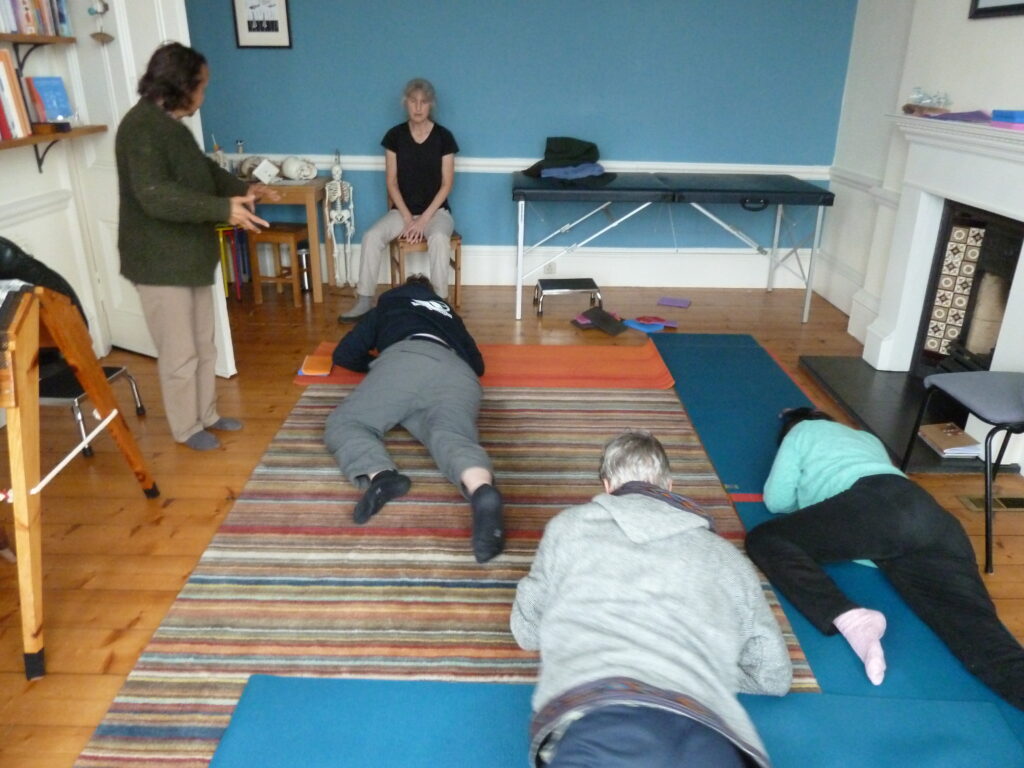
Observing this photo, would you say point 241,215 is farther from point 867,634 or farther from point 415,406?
point 867,634

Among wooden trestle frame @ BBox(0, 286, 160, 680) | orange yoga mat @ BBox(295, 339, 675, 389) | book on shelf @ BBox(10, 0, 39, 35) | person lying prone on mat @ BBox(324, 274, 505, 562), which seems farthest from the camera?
orange yoga mat @ BBox(295, 339, 675, 389)

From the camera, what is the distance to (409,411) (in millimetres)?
2693

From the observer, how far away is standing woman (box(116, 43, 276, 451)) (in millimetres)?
2520

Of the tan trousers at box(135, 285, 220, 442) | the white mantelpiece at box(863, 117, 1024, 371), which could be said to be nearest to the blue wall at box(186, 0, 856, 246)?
the white mantelpiece at box(863, 117, 1024, 371)

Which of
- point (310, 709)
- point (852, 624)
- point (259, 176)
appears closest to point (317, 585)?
point (310, 709)

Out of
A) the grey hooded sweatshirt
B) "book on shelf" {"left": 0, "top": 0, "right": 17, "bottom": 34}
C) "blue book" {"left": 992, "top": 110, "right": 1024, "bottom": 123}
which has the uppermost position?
"book on shelf" {"left": 0, "top": 0, "right": 17, "bottom": 34}

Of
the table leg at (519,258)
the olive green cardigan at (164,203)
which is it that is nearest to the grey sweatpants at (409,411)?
the olive green cardigan at (164,203)

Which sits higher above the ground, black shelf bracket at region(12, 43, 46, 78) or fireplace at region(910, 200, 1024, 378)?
black shelf bracket at region(12, 43, 46, 78)

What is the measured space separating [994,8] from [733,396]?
184 centimetres

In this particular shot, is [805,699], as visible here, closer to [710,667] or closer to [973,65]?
[710,667]

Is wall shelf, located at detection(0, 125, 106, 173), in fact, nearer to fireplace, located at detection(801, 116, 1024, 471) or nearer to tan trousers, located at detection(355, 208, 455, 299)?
tan trousers, located at detection(355, 208, 455, 299)

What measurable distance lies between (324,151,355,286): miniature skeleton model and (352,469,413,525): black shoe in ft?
9.14

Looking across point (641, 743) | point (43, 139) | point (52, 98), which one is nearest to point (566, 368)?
point (43, 139)

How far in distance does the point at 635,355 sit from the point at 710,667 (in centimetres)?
267
